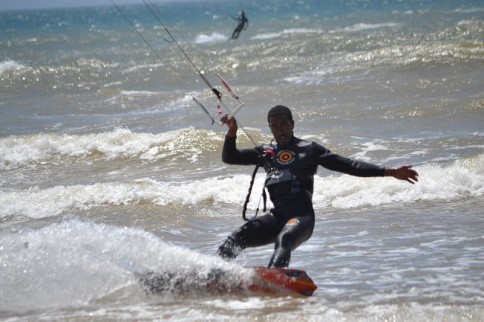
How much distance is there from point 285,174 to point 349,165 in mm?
502

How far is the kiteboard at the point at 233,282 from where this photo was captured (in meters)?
5.88

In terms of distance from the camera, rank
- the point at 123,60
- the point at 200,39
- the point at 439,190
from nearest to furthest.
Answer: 1. the point at 439,190
2. the point at 123,60
3. the point at 200,39

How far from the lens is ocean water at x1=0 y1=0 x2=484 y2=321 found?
6094 millimetres

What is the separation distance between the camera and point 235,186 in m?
11.6

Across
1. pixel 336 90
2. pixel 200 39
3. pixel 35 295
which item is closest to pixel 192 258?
pixel 35 295

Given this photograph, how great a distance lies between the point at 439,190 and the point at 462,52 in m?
15.0

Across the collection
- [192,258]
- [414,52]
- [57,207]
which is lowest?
[57,207]

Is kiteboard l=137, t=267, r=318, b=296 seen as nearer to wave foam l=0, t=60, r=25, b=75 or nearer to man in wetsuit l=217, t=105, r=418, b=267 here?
man in wetsuit l=217, t=105, r=418, b=267

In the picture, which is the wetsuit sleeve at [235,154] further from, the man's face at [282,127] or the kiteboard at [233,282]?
the kiteboard at [233,282]

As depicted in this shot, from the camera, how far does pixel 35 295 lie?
638 centimetres

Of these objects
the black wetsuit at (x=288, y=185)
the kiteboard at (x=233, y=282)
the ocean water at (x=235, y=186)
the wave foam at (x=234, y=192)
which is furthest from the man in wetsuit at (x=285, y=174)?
the wave foam at (x=234, y=192)

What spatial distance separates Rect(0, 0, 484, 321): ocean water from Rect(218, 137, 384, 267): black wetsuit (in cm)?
38

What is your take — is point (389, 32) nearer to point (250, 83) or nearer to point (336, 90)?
point (250, 83)

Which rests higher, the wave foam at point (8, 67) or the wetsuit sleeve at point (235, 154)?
the wetsuit sleeve at point (235, 154)
